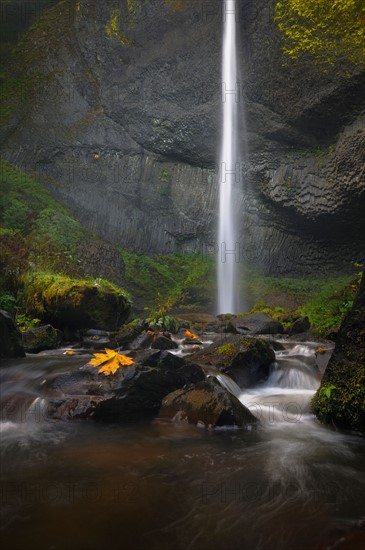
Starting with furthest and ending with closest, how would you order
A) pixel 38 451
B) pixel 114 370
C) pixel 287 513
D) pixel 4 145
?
pixel 4 145, pixel 114 370, pixel 38 451, pixel 287 513

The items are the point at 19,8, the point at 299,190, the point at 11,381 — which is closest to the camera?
the point at 11,381

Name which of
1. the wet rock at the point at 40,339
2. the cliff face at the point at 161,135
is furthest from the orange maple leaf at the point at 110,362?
the cliff face at the point at 161,135

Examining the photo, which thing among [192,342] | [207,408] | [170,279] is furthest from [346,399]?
[170,279]

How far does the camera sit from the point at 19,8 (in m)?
23.8

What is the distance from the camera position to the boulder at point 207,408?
456 cm

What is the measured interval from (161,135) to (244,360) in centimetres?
1836

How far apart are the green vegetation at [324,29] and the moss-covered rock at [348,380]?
16.6 m

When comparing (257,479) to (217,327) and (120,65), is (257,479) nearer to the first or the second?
(217,327)

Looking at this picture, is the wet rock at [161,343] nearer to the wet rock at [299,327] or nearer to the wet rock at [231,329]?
the wet rock at [231,329]

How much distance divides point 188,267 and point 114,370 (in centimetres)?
1729

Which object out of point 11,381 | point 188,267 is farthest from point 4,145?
point 11,381

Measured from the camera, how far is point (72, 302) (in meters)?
9.71

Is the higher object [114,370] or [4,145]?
[4,145]

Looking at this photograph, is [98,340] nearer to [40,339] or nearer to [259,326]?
[40,339]
